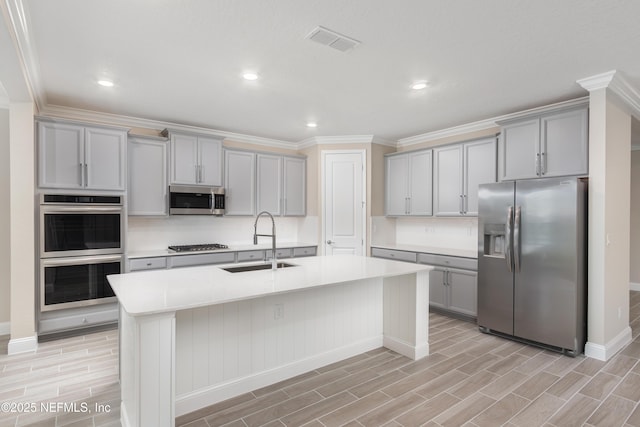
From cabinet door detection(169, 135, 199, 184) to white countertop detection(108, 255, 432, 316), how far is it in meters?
2.00

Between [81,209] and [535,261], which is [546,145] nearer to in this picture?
[535,261]

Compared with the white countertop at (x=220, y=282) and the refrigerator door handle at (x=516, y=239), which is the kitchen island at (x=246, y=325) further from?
the refrigerator door handle at (x=516, y=239)

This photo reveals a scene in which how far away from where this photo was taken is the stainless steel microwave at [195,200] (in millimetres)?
4426

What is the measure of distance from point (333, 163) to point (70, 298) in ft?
12.6

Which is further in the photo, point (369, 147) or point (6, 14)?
point (369, 147)

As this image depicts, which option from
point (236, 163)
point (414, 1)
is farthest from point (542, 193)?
point (236, 163)

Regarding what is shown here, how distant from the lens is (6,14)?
1.96m

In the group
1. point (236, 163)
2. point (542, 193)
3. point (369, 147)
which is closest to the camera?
point (542, 193)

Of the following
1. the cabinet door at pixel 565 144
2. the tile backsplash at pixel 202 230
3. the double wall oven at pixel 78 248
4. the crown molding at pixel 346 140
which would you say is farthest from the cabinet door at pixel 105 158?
the cabinet door at pixel 565 144

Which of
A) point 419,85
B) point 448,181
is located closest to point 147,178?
point 419,85

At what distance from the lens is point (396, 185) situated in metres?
5.45

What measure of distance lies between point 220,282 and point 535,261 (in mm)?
3068

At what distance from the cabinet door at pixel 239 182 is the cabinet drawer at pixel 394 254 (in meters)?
2.00

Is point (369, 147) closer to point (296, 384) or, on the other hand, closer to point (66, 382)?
point (296, 384)
